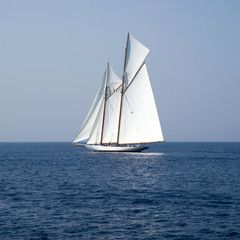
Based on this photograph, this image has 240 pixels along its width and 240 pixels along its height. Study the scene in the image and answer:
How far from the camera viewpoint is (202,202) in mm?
35688

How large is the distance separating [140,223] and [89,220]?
12.2ft

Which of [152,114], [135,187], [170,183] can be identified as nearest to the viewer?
[135,187]

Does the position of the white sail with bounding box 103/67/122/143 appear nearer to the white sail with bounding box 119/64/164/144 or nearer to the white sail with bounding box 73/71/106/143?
the white sail with bounding box 73/71/106/143

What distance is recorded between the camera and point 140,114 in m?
94.8

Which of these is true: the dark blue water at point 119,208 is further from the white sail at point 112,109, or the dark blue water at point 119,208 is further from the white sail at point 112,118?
the white sail at point 112,109

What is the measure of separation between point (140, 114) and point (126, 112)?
4088 mm

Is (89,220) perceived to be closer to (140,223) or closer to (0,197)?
(140,223)

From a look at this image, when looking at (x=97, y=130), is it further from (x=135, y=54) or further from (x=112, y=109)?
(x=135, y=54)

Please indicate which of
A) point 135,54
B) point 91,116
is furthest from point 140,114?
point 135,54

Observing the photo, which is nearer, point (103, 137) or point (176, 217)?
point (176, 217)

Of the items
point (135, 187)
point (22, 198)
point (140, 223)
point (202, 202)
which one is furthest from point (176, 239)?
point (135, 187)

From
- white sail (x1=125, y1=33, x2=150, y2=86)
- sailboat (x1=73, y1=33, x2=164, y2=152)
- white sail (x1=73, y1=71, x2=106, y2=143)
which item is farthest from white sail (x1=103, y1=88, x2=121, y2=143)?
white sail (x1=125, y1=33, x2=150, y2=86)

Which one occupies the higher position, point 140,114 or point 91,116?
point 140,114

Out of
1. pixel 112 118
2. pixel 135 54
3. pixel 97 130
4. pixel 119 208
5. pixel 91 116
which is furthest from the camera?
pixel 97 130
